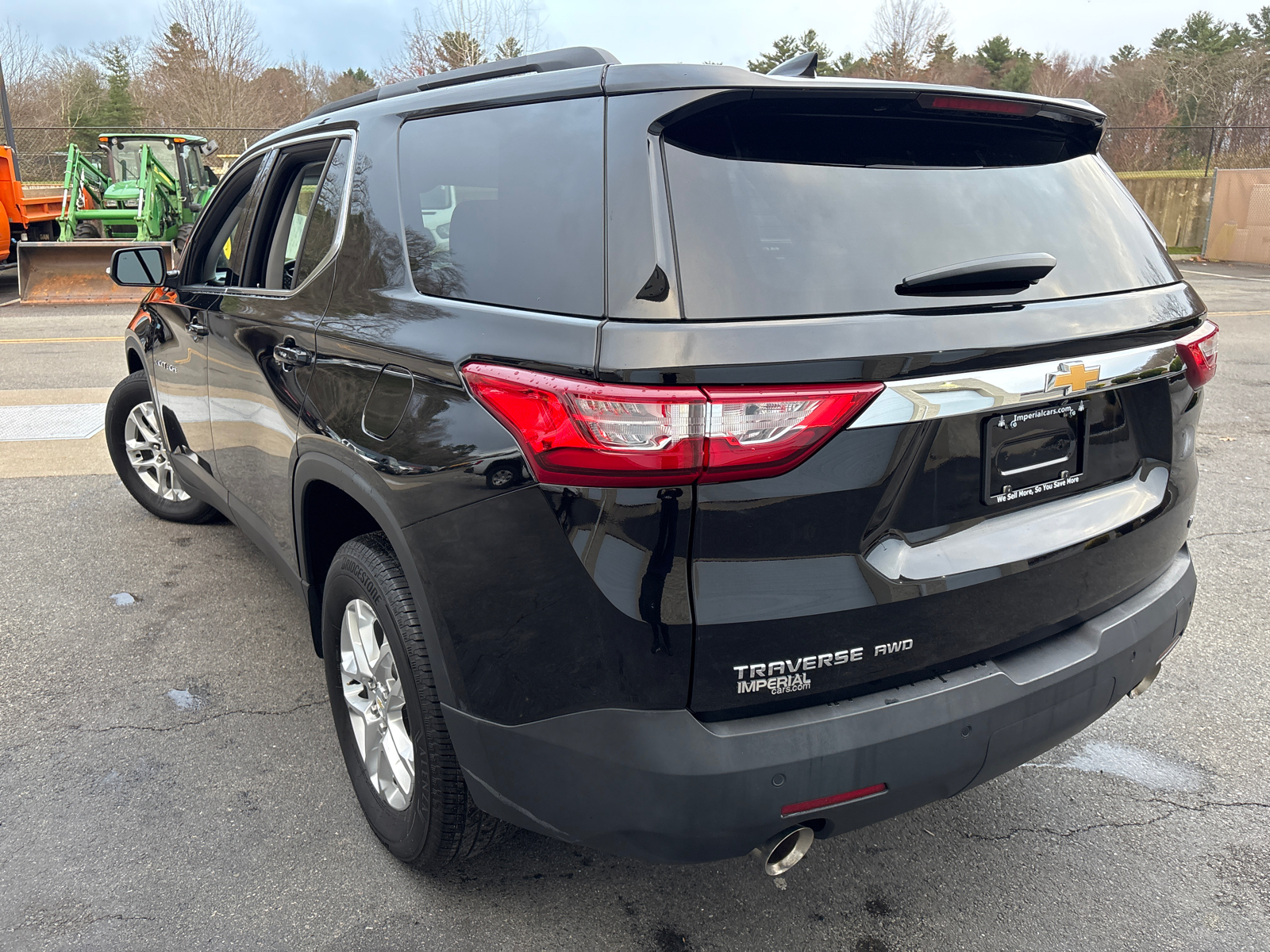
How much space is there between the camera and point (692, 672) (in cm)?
169

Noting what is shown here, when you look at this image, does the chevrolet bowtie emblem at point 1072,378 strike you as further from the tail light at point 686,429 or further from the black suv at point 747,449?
the tail light at point 686,429

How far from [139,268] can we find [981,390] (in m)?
3.52

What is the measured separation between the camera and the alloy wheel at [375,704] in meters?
2.38

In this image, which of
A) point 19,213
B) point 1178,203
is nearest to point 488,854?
point 19,213

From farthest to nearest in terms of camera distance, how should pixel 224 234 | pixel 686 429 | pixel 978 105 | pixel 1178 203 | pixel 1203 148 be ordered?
pixel 1178 203 < pixel 1203 148 < pixel 224 234 < pixel 978 105 < pixel 686 429

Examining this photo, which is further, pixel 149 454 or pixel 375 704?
pixel 149 454

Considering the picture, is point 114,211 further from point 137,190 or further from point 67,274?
point 67,274

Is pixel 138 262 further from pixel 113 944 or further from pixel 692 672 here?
pixel 692 672

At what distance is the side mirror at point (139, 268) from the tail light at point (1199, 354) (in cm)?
368

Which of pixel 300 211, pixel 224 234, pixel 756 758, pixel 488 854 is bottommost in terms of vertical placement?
pixel 488 854

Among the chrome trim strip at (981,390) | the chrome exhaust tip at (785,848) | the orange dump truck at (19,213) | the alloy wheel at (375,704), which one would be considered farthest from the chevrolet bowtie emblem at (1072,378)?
the orange dump truck at (19,213)

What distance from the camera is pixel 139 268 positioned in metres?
3.94

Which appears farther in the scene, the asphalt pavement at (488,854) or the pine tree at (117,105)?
the pine tree at (117,105)

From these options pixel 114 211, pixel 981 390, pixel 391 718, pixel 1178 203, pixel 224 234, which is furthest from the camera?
pixel 1178 203
